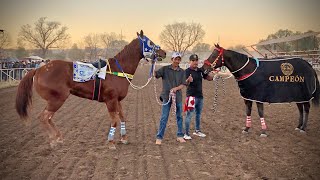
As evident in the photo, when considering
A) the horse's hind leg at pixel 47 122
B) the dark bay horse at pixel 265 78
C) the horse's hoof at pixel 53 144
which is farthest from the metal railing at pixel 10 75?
the dark bay horse at pixel 265 78

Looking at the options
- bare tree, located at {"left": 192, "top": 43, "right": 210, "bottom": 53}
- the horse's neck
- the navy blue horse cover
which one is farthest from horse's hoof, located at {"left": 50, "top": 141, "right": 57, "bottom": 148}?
bare tree, located at {"left": 192, "top": 43, "right": 210, "bottom": 53}

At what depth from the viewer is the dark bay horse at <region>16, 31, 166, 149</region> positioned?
6465 millimetres

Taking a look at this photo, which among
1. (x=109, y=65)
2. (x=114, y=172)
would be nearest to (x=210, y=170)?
(x=114, y=172)

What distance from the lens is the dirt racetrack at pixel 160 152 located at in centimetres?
498

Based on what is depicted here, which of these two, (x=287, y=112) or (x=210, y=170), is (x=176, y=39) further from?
(x=210, y=170)

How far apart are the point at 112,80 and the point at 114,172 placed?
2447mm

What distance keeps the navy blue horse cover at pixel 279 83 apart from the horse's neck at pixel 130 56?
114 inches

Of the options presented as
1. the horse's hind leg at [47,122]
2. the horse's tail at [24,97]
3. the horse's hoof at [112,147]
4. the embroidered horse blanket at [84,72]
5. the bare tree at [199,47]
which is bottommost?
the horse's hoof at [112,147]

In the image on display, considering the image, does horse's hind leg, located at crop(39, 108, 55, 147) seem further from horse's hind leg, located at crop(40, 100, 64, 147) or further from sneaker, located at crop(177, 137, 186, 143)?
sneaker, located at crop(177, 137, 186, 143)

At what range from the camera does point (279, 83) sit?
7.65 m

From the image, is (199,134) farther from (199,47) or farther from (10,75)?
(199,47)

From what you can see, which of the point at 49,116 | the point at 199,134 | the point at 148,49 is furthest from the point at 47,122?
the point at 199,134

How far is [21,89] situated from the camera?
21.9ft

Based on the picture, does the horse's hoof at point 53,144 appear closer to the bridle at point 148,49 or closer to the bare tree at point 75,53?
the bridle at point 148,49
